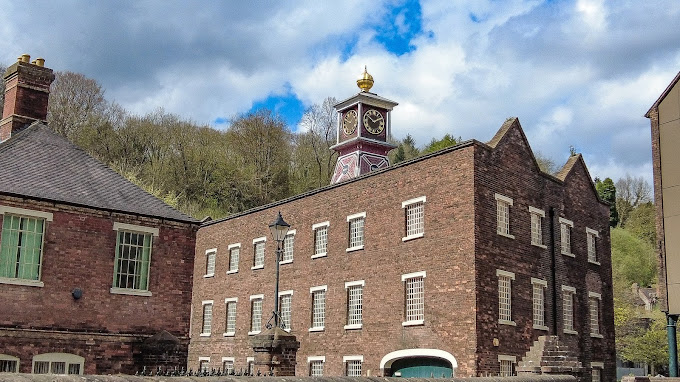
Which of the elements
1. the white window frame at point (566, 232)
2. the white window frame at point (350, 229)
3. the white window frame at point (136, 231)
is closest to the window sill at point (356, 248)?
the white window frame at point (350, 229)

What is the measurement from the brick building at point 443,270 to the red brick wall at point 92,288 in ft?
28.3

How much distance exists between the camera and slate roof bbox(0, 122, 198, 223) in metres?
19.3

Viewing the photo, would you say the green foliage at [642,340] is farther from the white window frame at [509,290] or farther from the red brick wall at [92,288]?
the red brick wall at [92,288]

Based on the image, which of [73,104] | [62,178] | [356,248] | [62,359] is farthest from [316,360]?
[73,104]

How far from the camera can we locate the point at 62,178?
20469mm

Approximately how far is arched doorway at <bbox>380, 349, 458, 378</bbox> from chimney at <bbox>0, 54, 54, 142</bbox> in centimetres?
1462

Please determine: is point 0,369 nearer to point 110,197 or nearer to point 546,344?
point 110,197

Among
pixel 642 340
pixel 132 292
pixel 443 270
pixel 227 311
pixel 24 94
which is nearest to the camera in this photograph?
pixel 132 292

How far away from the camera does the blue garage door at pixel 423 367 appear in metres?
24.7

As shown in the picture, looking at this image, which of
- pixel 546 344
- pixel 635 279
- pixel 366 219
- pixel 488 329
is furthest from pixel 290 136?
pixel 546 344

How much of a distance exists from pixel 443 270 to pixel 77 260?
40.4ft

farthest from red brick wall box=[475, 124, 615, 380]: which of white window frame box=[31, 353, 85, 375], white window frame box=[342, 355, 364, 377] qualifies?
white window frame box=[31, 353, 85, 375]

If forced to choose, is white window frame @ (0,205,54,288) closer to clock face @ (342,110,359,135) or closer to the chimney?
the chimney

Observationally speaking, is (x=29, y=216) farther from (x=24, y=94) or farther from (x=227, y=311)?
(x=227, y=311)
